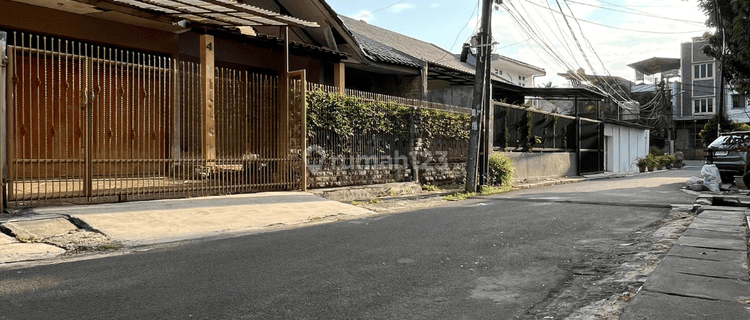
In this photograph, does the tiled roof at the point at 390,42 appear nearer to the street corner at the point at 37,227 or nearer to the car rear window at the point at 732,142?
the car rear window at the point at 732,142

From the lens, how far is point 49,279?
14.5 feet

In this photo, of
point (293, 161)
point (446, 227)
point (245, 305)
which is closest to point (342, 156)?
point (293, 161)

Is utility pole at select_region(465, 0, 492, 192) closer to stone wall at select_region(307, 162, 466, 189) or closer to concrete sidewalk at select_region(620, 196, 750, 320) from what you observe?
stone wall at select_region(307, 162, 466, 189)

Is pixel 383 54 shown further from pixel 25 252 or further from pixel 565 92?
pixel 25 252

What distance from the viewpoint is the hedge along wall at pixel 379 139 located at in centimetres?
1142

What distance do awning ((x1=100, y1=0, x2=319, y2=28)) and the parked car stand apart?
11162 millimetres

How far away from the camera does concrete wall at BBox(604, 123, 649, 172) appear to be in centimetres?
2738

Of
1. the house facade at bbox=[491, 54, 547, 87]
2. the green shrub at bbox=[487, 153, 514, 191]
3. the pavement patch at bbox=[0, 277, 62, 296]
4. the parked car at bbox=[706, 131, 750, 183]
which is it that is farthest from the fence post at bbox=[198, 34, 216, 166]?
the house facade at bbox=[491, 54, 547, 87]

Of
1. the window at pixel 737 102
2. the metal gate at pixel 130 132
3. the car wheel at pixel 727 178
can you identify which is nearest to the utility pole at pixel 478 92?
the metal gate at pixel 130 132

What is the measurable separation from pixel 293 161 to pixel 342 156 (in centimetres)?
138

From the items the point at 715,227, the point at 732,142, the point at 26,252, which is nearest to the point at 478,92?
the point at 732,142

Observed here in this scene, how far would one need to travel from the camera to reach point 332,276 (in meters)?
4.50

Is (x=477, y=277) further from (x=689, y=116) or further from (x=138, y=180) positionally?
(x=689, y=116)

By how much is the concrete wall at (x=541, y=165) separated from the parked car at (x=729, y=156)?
5.43 meters
